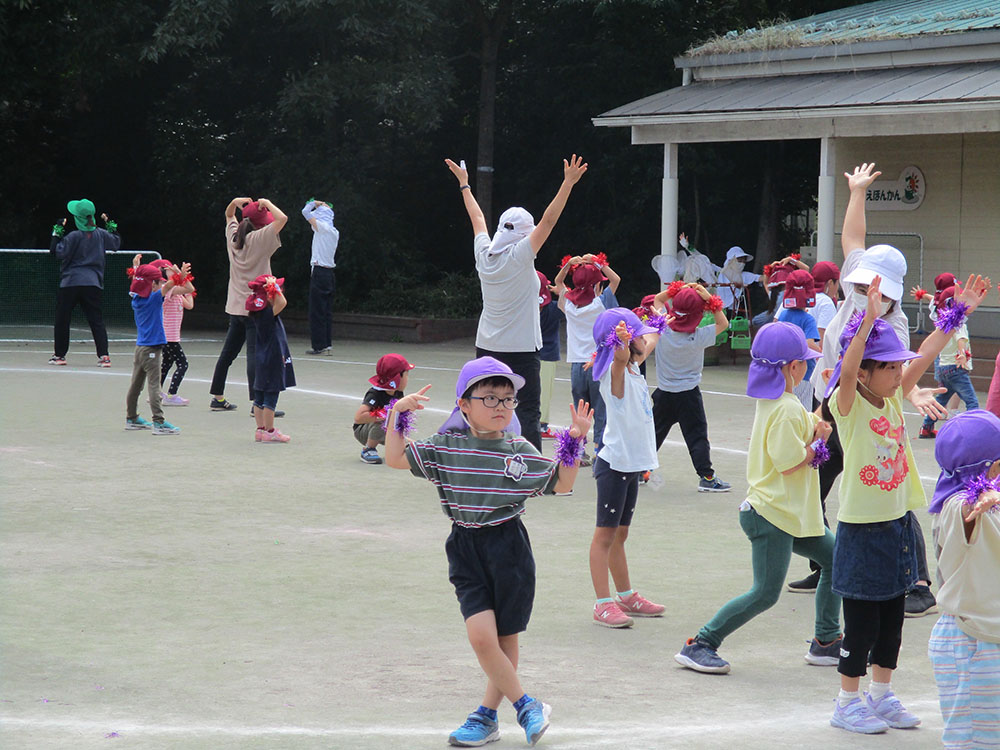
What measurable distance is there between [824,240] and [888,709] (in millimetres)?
13170

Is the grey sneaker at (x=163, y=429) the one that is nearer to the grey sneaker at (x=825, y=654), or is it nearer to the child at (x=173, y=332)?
the child at (x=173, y=332)

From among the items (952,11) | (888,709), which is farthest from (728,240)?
(888,709)

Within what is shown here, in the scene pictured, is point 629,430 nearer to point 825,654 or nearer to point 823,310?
point 825,654

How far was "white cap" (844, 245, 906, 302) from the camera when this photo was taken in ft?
19.6

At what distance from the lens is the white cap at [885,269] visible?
5.97m

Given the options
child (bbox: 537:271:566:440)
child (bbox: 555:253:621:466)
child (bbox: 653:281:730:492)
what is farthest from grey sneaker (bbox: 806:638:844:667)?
child (bbox: 537:271:566:440)

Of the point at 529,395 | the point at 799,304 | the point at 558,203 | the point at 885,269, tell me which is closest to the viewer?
the point at 885,269

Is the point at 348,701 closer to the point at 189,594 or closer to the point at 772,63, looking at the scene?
the point at 189,594

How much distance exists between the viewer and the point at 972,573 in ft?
14.2

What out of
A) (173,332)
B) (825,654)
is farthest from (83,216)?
(825,654)

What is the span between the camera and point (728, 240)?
83.3ft

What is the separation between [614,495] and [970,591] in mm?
2516

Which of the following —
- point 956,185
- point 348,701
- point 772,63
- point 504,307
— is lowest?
point 348,701

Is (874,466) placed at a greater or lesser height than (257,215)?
lesser
